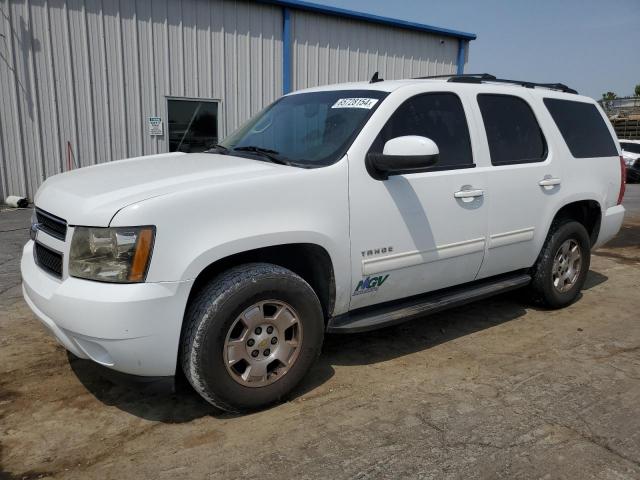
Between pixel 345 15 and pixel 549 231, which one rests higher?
pixel 345 15

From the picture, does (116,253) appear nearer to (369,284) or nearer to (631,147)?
(369,284)

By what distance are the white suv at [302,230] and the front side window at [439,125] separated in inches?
0.5

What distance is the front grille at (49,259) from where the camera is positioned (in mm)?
2773

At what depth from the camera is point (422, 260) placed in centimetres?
355

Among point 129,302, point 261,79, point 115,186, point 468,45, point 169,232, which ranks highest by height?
point 468,45

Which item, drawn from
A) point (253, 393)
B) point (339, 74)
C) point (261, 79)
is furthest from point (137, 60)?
point (253, 393)

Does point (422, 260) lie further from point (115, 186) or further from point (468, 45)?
point (468, 45)

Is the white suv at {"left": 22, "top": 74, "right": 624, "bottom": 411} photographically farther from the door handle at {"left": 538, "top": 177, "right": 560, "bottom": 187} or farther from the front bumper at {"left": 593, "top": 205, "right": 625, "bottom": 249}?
the front bumper at {"left": 593, "top": 205, "right": 625, "bottom": 249}

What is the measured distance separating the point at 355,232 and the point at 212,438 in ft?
4.54

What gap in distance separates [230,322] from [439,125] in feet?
6.72

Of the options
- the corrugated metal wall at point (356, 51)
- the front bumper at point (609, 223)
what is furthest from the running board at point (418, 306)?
the corrugated metal wall at point (356, 51)

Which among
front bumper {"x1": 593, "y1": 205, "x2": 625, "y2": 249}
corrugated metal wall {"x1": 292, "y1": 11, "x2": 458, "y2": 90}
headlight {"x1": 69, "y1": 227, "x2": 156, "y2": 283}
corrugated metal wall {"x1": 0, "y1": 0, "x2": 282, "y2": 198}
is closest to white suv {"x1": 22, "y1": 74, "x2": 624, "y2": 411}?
headlight {"x1": 69, "y1": 227, "x2": 156, "y2": 283}

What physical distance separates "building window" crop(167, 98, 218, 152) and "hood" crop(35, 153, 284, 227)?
25.4ft

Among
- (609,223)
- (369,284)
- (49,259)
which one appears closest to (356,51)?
(609,223)
